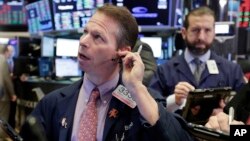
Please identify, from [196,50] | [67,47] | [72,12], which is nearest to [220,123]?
[196,50]

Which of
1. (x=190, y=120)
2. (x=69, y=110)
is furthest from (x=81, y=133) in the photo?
(x=190, y=120)

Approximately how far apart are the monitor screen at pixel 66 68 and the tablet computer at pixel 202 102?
4896 mm

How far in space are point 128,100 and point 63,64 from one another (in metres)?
5.77

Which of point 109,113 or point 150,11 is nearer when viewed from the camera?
point 109,113

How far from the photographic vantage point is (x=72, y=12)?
7113mm

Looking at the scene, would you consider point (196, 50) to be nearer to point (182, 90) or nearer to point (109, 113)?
point (182, 90)

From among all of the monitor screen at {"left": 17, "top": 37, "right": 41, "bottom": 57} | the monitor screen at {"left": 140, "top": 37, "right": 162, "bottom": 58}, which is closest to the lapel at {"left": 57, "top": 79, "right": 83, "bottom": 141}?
the monitor screen at {"left": 140, "top": 37, "right": 162, "bottom": 58}

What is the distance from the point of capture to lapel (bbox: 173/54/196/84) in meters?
3.38

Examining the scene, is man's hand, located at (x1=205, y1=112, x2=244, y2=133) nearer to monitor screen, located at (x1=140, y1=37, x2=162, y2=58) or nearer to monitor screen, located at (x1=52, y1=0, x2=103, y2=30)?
monitor screen, located at (x1=140, y1=37, x2=162, y2=58)

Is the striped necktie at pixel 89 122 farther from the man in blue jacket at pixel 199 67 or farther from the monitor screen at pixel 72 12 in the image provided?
the monitor screen at pixel 72 12

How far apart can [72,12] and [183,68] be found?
13.4ft

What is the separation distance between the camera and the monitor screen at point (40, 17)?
7.73m

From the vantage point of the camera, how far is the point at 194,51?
10.9 feet

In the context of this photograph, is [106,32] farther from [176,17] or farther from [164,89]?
[176,17]
